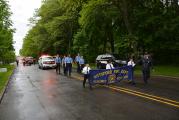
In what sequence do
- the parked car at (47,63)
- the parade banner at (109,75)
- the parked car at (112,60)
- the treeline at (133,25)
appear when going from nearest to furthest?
the parade banner at (109,75)
the parked car at (112,60)
the treeline at (133,25)
the parked car at (47,63)

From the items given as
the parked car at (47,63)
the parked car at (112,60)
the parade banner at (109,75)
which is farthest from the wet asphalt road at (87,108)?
the parked car at (47,63)

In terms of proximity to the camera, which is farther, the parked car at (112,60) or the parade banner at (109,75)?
the parked car at (112,60)

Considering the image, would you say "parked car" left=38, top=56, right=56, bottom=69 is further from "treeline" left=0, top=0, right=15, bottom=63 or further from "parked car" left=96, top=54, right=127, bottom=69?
"parked car" left=96, top=54, right=127, bottom=69

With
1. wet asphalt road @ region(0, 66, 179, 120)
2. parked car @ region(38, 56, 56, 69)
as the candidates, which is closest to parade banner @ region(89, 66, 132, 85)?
wet asphalt road @ region(0, 66, 179, 120)

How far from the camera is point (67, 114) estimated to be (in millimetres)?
11055

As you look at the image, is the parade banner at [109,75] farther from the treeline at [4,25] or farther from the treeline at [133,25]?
the treeline at [4,25]

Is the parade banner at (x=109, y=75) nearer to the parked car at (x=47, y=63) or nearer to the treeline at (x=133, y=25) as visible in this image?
the treeline at (x=133, y=25)

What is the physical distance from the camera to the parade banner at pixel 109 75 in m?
19.5

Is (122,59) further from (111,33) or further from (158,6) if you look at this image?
(111,33)

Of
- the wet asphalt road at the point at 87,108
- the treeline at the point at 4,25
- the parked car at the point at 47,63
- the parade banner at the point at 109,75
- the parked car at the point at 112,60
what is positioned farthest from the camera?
the treeline at the point at 4,25

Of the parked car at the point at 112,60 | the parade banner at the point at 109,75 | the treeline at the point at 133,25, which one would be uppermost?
the treeline at the point at 133,25

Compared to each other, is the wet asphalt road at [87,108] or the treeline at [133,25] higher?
the treeline at [133,25]

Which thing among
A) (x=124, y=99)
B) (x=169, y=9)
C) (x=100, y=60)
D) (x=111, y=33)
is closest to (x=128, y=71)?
(x=124, y=99)

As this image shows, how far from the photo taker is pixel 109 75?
20000mm
